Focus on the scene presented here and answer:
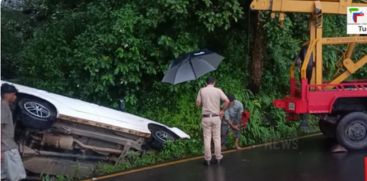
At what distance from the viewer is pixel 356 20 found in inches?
436

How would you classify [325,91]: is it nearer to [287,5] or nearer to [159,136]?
[287,5]

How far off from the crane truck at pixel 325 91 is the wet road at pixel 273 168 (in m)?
0.46

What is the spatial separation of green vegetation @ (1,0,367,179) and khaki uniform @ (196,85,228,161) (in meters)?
1.08

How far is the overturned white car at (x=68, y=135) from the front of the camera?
29.3ft

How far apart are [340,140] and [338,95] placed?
2.96 ft

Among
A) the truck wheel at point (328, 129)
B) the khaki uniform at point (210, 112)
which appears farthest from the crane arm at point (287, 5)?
the truck wheel at point (328, 129)

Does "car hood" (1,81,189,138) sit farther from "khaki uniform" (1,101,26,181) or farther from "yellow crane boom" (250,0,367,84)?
"yellow crane boom" (250,0,367,84)

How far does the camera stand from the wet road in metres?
9.12

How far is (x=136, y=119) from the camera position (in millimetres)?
11383

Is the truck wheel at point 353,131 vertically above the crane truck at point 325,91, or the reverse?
the crane truck at point 325,91

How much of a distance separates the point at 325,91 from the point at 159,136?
10.8 ft

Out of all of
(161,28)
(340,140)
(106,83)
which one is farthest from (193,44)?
(340,140)

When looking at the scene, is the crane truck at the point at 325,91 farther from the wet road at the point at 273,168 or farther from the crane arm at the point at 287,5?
the wet road at the point at 273,168

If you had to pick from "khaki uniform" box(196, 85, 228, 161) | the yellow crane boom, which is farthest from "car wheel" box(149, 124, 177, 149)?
the yellow crane boom
